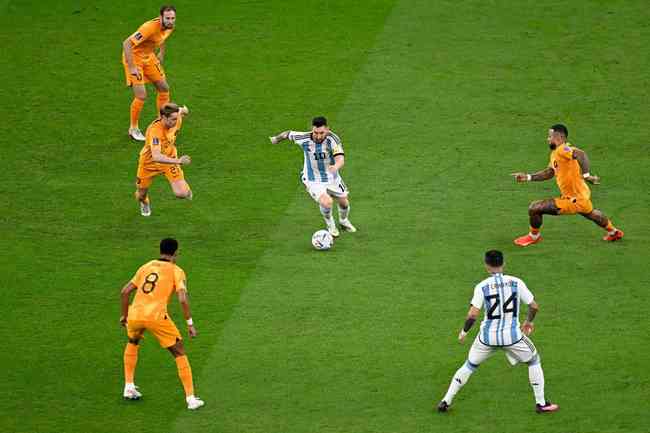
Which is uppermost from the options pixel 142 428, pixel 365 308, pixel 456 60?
pixel 456 60

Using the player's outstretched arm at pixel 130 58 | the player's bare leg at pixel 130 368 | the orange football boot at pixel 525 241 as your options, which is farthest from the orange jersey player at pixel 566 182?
the player's outstretched arm at pixel 130 58

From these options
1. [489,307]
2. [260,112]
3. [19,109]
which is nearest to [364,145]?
[260,112]

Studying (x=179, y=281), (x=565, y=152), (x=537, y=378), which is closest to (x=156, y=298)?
(x=179, y=281)

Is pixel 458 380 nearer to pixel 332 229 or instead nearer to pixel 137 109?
A: pixel 332 229

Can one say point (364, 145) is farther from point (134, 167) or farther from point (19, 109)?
point (19, 109)

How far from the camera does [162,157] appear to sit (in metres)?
17.0

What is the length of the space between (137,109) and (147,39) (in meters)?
1.27

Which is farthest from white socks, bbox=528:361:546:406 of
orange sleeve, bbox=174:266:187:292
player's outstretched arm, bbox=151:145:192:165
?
player's outstretched arm, bbox=151:145:192:165

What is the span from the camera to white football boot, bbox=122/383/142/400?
13.5 m

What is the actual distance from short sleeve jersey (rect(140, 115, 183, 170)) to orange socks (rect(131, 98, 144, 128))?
2.62 meters

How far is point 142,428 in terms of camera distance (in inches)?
512

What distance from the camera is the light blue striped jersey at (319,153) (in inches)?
673

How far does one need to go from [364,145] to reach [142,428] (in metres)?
8.78

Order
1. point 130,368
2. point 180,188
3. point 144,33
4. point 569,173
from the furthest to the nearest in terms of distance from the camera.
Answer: point 144,33 → point 180,188 → point 569,173 → point 130,368
